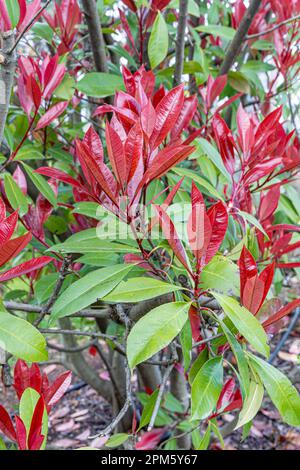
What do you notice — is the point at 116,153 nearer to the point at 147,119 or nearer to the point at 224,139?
the point at 147,119

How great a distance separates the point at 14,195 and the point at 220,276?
430 millimetres

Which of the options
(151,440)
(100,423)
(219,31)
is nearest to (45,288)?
(151,440)

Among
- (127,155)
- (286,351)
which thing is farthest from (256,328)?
(286,351)

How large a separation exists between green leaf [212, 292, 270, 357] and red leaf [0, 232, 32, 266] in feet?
0.78

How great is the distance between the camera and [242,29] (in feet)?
3.43

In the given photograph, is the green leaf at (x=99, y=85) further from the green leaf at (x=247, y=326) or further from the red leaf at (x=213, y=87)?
the green leaf at (x=247, y=326)

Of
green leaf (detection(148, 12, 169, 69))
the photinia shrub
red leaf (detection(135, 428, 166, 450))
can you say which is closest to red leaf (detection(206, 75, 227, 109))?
the photinia shrub

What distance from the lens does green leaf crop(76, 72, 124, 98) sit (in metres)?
0.97

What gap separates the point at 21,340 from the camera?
500 millimetres

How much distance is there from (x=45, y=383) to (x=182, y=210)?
38cm

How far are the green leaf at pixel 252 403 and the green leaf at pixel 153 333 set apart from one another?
5.1 inches

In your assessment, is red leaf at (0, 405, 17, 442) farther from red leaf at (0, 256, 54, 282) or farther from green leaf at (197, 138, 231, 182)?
green leaf at (197, 138, 231, 182)

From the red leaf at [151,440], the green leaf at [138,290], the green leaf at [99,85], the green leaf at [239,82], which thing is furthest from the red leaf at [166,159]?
the red leaf at [151,440]
